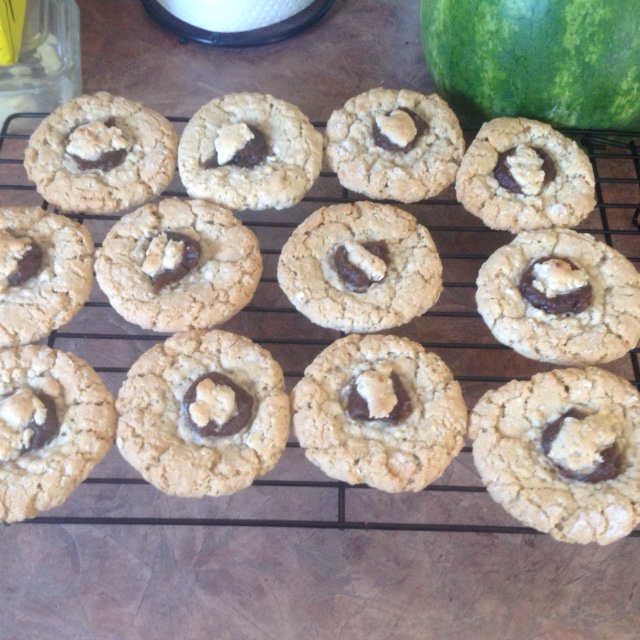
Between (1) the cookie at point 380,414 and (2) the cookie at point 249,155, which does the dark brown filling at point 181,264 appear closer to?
(2) the cookie at point 249,155

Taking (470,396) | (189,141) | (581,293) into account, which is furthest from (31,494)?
(581,293)

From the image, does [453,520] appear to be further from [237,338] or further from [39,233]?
[39,233]

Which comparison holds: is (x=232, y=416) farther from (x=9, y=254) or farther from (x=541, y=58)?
(x=541, y=58)

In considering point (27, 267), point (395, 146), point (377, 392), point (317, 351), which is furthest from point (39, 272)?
point (395, 146)

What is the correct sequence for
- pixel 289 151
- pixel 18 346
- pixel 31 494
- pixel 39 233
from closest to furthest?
1. pixel 31 494
2. pixel 18 346
3. pixel 39 233
4. pixel 289 151

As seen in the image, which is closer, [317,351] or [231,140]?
[231,140]
